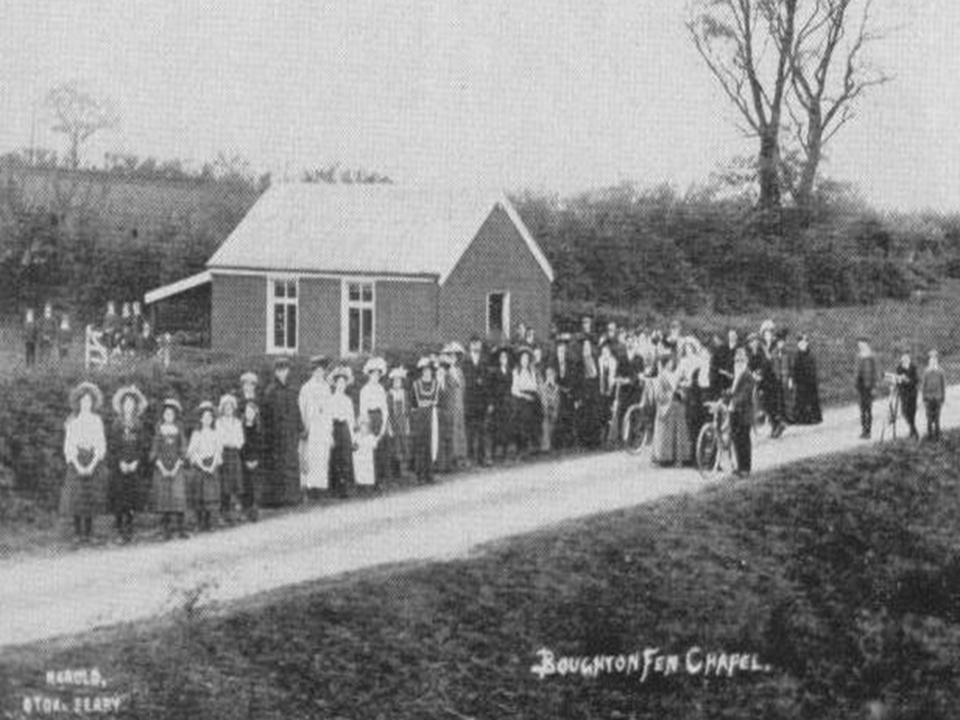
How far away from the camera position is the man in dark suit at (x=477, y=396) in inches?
719

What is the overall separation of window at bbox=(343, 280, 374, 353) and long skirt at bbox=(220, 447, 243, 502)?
46.0ft

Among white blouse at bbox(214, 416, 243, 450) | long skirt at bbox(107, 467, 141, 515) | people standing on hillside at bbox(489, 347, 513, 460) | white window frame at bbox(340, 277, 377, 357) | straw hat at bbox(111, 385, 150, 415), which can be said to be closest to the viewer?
long skirt at bbox(107, 467, 141, 515)

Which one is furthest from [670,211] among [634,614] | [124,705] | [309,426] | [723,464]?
[124,705]

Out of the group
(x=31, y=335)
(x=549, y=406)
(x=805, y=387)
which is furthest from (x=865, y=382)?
(x=31, y=335)

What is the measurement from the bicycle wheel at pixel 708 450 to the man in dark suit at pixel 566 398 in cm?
282

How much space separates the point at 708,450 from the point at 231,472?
19.7 ft

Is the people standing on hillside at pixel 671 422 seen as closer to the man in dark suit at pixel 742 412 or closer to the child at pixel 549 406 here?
the man in dark suit at pixel 742 412

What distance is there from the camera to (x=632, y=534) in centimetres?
1405

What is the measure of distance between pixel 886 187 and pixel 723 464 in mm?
22798

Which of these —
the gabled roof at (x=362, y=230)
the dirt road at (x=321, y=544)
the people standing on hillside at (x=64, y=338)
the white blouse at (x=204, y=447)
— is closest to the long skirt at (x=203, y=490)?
the white blouse at (x=204, y=447)

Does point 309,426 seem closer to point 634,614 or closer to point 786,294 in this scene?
point 634,614

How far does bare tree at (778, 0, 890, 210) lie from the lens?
34.3 meters

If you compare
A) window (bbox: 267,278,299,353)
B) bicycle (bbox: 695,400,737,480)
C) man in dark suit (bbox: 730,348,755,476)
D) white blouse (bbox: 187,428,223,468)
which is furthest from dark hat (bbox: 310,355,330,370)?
window (bbox: 267,278,299,353)

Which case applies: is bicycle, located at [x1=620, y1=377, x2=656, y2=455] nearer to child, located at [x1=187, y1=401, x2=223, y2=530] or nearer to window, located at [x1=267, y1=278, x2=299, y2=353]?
child, located at [x1=187, y1=401, x2=223, y2=530]
